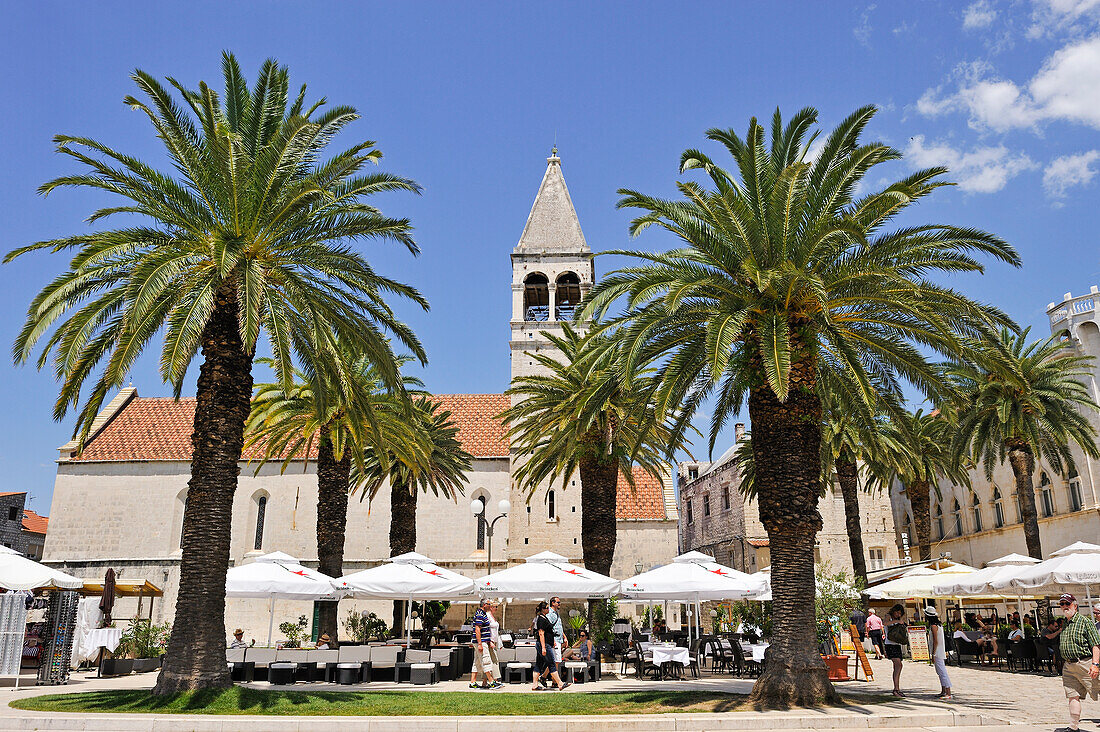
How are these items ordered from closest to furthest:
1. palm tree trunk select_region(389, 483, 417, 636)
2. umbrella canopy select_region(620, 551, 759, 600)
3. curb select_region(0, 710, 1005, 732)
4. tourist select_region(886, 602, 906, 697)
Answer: curb select_region(0, 710, 1005, 732) < tourist select_region(886, 602, 906, 697) < umbrella canopy select_region(620, 551, 759, 600) < palm tree trunk select_region(389, 483, 417, 636)

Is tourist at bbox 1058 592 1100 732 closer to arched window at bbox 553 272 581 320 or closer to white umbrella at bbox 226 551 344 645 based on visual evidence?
white umbrella at bbox 226 551 344 645

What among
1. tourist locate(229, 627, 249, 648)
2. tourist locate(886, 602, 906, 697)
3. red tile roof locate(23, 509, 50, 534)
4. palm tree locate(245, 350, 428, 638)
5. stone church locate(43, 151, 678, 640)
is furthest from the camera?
red tile roof locate(23, 509, 50, 534)

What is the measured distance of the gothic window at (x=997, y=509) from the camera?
47.6 m

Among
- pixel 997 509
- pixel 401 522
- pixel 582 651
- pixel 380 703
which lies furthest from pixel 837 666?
pixel 997 509

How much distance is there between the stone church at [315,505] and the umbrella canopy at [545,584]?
1729 centimetres

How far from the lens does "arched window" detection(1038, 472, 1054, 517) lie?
4297 cm

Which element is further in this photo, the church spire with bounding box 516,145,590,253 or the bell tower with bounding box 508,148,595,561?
the church spire with bounding box 516,145,590,253

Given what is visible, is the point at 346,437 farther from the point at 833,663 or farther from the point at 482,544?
the point at 482,544

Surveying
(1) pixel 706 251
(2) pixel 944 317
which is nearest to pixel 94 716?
(1) pixel 706 251

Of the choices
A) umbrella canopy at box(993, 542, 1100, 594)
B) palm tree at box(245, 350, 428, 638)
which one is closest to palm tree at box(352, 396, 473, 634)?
palm tree at box(245, 350, 428, 638)

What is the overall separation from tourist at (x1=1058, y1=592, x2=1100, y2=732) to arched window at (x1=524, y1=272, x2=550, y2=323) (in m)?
30.3

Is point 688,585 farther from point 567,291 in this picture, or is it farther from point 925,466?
point 567,291

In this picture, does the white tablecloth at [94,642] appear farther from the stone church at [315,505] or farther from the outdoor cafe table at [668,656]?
the stone church at [315,505]

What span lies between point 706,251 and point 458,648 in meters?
13.2
